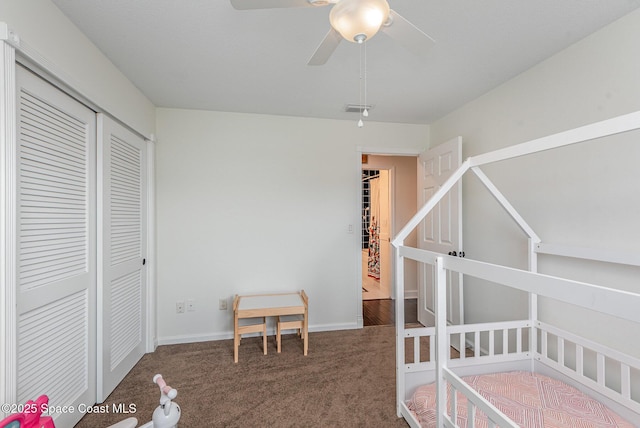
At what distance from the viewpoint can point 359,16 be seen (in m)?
0.89

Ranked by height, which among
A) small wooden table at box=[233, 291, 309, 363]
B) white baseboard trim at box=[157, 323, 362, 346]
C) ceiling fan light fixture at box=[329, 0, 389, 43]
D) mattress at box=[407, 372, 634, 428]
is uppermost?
ceiling fan light fixture at box=[329, 0, 389, 43]

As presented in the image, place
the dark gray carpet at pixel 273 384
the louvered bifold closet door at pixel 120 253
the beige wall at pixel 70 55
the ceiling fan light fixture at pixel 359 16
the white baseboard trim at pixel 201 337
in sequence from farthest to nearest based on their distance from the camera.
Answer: the white baseboard trim at pixel 201 337 < the louvered bifold closet door at pixel 120 253 < the dark gray carpet at pixel 273 384 < the beige wall at pixel 70 55 < the ceiling fan light fixture at pixel 359 16

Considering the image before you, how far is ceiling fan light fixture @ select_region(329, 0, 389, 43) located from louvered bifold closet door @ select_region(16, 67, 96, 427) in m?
1.45

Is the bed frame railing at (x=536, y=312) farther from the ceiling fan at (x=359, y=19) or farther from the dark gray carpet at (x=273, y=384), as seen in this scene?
the ceiling fan at (x=359, y=19)

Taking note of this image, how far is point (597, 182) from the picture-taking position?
5.62ft

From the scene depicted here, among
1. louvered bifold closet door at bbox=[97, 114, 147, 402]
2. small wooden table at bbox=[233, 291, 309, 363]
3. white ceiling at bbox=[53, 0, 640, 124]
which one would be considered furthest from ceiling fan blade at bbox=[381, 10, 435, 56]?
small wooden table at bbox=[233, 291, 309, 363]

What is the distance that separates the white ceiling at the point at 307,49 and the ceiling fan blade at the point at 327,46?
430mm

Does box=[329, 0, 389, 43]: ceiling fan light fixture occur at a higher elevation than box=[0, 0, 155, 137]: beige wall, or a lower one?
lower

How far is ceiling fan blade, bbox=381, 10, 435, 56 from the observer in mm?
1053

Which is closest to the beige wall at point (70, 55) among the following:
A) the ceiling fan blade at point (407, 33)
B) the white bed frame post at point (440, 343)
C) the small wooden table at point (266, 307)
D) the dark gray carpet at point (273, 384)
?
the ceiling fan blade at point (407, 33)

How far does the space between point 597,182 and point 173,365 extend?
10.7ft

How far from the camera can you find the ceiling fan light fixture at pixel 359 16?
883mm

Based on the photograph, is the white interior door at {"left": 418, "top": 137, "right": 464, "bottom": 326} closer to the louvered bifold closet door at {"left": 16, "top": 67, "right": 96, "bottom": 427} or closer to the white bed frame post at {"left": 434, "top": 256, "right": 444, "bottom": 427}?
the white bed frame post at {"left": 434, "top": 256, "right": 444, "bottom": 427}

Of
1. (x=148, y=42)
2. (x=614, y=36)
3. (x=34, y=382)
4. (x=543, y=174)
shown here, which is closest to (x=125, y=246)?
(x=34, y=382)
